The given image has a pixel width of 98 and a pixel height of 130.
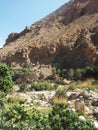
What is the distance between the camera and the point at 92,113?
1320 centimetres

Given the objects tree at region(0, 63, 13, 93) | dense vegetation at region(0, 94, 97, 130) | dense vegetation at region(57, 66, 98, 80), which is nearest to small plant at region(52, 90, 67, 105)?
tree at region(0, 63, 13, 93)

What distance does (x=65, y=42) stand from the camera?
1704 inches

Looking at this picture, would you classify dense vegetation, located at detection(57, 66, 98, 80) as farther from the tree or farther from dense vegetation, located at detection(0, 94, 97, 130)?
dense vegetation, located at detection(0, 94, 97, 130)

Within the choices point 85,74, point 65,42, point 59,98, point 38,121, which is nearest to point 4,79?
point 59,98

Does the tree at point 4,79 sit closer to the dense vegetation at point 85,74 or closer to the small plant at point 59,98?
the small plant at point 59,98

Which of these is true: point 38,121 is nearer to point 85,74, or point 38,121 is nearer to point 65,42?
point 85,74

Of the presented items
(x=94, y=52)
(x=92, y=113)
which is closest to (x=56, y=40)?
(x=94, y=52)

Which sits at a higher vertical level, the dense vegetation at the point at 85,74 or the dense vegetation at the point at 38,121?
the dense vegetation at the point at 38,121

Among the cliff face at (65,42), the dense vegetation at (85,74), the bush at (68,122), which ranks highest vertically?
the cliff face at (65,42)

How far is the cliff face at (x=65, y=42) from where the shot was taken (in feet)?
128

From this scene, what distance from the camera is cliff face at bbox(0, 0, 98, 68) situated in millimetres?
39125

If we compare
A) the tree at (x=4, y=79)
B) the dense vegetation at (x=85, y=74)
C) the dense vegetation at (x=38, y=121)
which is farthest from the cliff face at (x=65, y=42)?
the dense vegetation at (x=38, y=121)

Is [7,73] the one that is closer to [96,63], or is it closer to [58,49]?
[96,63]

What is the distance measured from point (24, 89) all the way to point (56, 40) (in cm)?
1916
